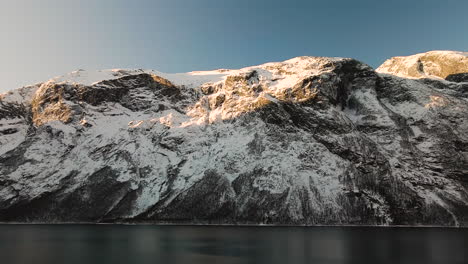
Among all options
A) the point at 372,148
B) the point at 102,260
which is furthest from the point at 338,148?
the point at 102,260

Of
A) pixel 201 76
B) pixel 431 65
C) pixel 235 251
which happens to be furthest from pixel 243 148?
pixel 431 65

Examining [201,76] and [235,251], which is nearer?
[235,251]

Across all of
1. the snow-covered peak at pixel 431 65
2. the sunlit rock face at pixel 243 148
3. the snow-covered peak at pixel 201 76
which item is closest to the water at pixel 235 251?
the sunlit rock face at pixel 243 148

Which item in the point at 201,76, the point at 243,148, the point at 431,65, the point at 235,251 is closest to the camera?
the point at 235,251

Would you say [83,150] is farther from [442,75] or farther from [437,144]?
[442,75]

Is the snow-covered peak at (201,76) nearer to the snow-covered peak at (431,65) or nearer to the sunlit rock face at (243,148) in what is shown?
the sunlit rock face at (243,148)

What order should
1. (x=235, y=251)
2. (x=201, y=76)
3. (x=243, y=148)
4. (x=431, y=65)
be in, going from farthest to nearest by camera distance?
(x=431, y=65), (x=201, y=76), (x=243, y=148), (x=235, y=251)

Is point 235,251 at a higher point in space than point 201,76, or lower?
lower

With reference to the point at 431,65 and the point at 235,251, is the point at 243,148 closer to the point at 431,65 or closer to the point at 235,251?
the point at 235,251
